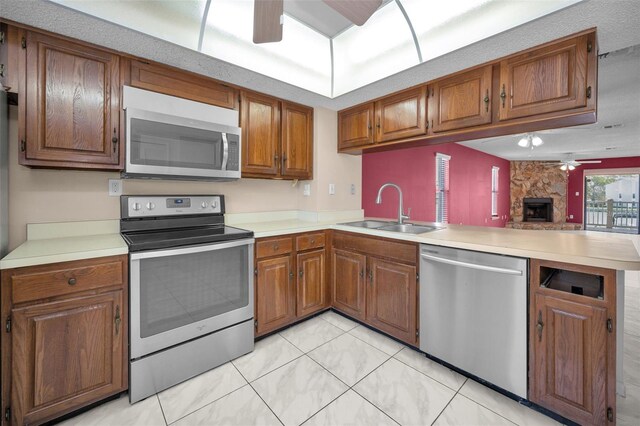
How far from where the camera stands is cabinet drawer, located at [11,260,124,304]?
4.26 ft

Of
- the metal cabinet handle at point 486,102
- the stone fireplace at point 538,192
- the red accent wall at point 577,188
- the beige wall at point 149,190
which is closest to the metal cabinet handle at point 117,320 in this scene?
the beige wall at point 149,190

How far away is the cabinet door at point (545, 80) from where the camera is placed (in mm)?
1593

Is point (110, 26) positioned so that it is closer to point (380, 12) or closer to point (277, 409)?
point (380, 12)

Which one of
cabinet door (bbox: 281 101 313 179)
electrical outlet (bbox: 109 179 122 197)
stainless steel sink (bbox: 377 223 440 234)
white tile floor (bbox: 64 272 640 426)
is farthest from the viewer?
cabinet door (bbox: 281 101 313 179)

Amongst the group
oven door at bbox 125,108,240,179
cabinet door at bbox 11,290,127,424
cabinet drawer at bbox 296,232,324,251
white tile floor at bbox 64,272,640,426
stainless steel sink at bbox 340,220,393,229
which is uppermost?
oven door at bbox 125,108,240,179

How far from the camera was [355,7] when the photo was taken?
1.27 m

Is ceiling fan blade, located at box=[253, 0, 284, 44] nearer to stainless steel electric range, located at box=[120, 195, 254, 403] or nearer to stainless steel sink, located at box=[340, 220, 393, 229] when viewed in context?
stainless steel electric range, located at box=[120, 195, 254, 403]

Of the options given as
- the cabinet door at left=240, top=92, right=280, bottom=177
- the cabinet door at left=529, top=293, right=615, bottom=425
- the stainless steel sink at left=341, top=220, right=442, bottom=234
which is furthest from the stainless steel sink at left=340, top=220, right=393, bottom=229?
the cabinet door at left=529, top=293, right=615, bottom=425

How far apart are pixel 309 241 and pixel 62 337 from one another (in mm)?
1702

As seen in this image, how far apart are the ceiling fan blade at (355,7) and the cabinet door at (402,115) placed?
1.15 m

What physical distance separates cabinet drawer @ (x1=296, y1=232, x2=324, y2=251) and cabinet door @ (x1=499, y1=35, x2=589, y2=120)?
5.62 ft

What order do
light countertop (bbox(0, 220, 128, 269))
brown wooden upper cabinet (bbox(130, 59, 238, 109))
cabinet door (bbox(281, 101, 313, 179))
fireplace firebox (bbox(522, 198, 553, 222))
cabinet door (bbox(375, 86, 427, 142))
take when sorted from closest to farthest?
light countertop (bbox(0, 220, 128, 269)), brown wooden upper cabinet (bbox(130, 59, 238, 109)), cabinet door (bbox(375, 86, 427, 142)), cabinet door (bbox(281, 101, 313, 179)), fireplace firebox (bbox(522, 198, 553, 222))

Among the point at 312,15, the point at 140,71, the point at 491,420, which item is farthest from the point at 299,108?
the point at 491,420

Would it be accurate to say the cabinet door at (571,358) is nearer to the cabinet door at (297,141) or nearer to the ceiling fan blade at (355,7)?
the ceiling fan blade at (355,7)
